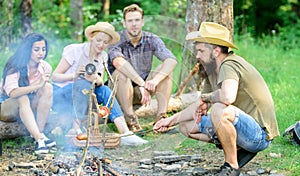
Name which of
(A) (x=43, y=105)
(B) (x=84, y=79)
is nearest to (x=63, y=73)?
(A) (x=43, y=105)

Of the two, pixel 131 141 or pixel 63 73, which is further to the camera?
pixel 63 73

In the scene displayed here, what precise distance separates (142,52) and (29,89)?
1.28m

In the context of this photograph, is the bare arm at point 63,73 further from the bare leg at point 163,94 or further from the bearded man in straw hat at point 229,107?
the bearded man in straw hat at point 229,107

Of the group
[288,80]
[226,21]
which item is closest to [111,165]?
[226,21]

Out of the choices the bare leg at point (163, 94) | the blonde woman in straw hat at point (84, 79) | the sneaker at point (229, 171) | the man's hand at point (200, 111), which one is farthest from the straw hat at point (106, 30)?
the sneaker at point (229, 171)

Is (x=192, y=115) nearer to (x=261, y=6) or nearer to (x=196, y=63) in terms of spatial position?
(x=196, y=63)

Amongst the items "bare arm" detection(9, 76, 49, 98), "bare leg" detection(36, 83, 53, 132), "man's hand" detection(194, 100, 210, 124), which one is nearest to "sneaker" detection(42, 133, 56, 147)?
"bare leg" detection(36, 83, 53, 132)

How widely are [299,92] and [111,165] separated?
151 inches

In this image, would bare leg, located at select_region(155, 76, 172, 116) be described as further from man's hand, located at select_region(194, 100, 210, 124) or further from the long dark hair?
the long dark hair

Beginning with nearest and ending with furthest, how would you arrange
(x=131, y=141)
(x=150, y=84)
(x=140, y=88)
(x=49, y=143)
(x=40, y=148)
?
(x=150, y=84), (x=140, y=88), (x=40, y=148), (x=49, y=143), (x=131, y=141)

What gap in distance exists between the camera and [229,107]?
5340 millimetres

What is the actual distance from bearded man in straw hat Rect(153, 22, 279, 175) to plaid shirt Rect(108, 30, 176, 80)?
1.33ft

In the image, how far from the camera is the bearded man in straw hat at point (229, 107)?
5340 millimetres

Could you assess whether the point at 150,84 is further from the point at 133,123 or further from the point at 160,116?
the point at 133,123
